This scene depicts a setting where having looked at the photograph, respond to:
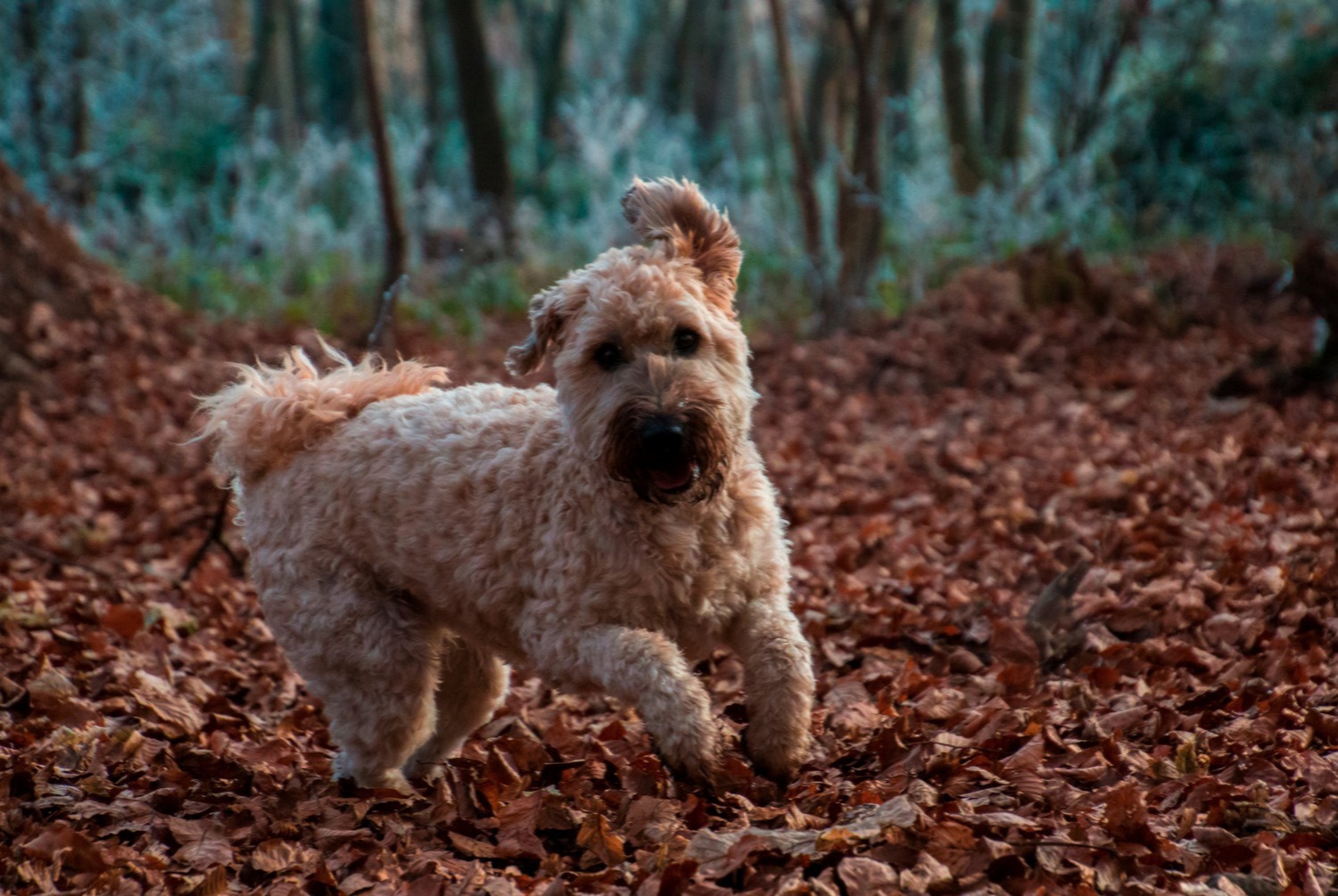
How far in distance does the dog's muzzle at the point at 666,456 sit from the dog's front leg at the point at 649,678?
0.48m

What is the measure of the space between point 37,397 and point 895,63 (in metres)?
15.6

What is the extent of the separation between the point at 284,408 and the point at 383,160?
736 centimetres

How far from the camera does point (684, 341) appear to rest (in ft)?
14.6

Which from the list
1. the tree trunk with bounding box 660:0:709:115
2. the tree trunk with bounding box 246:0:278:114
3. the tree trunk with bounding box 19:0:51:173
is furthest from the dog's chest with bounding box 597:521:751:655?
the tree trunk with bounding box 660:0:709:115

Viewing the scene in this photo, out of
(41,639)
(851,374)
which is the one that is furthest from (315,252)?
(41,639)

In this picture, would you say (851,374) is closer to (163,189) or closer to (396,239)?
(396,239)

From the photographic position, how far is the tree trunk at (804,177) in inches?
533

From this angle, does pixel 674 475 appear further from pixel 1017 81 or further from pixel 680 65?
pixel 680 65

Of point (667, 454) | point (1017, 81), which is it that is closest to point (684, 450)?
point (667, 454)

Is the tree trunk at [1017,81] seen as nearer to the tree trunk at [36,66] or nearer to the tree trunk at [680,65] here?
the tree trunk at [680,65]

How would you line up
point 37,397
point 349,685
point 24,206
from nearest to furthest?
point 349,685 < point 37,397 < point 24,206

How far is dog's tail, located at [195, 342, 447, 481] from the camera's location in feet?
16.5

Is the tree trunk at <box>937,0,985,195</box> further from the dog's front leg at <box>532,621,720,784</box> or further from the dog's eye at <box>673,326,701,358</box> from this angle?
the dog's front leg at <box>532,621,720,784</box>

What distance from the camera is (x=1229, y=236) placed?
1517 centimetres
